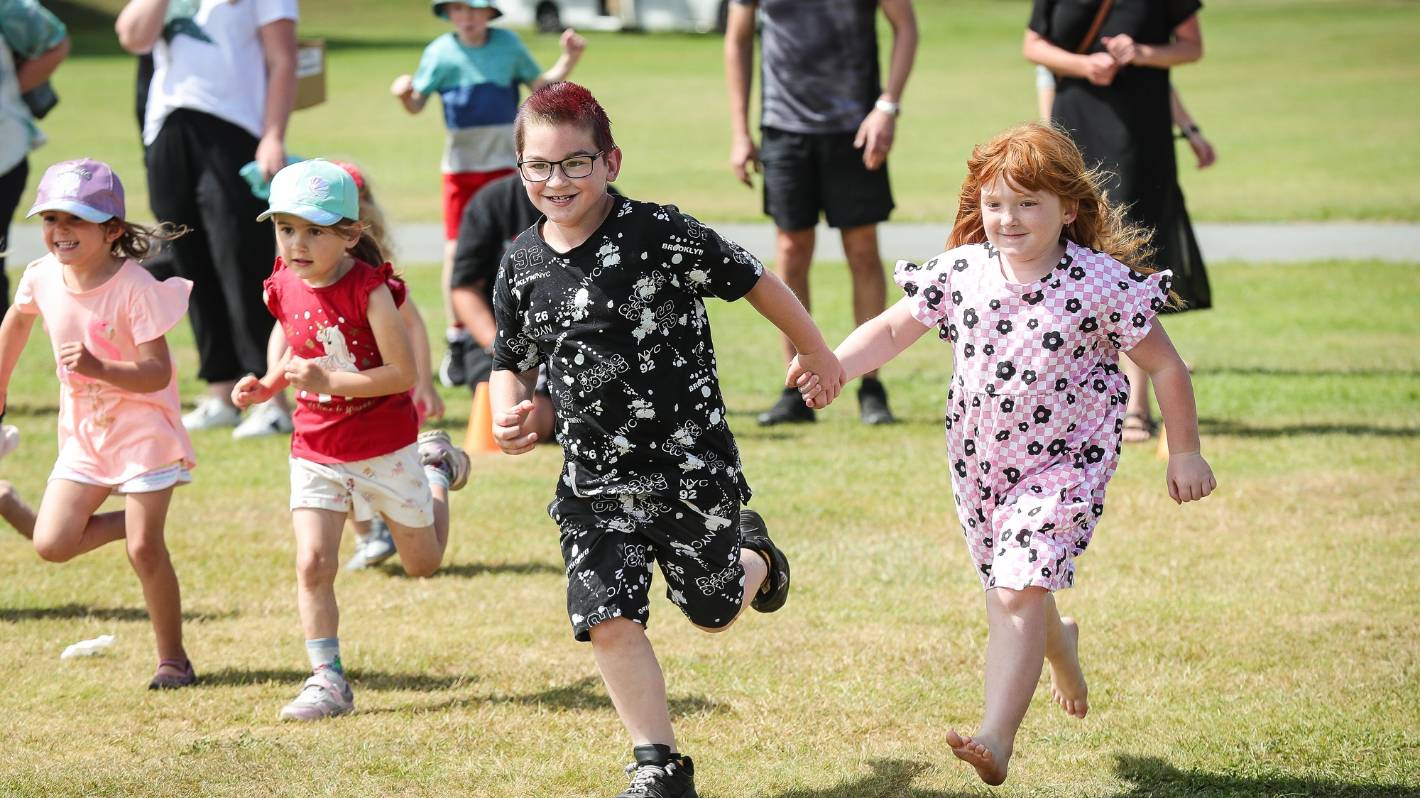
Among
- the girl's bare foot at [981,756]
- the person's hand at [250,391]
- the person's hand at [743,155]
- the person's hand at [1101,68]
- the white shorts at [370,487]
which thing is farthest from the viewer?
the person's hand at [743,155]

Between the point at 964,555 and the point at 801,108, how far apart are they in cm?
290

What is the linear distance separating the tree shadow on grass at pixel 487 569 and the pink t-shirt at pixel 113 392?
1.36 m

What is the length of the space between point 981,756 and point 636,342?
1.20 meters

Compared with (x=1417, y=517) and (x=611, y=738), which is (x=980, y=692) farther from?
(x=1417, y=517)

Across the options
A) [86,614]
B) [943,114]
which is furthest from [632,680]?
[943,114]

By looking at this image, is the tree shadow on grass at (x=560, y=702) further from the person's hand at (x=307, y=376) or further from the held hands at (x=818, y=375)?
the held hands at (x=818, y=375)

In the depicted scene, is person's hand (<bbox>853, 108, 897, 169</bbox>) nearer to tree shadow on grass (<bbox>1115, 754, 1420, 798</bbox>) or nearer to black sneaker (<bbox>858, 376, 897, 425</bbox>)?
black sneaker (<bbox>858, 376, 897, 425</bbox>)

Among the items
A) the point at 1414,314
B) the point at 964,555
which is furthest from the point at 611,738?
the point at 1414,314

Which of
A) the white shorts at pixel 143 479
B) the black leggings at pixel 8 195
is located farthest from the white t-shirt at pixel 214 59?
the white shorts at pixel 143 479

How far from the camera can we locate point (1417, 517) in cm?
671

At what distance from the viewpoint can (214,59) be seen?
798 centimetres

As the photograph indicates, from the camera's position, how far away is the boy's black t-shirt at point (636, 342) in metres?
4.09

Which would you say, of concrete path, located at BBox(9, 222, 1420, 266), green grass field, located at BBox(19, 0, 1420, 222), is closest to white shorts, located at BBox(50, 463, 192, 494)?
concrete path, located at BBox(9, 222, 1420, 266)

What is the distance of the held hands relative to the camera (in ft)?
13.8
